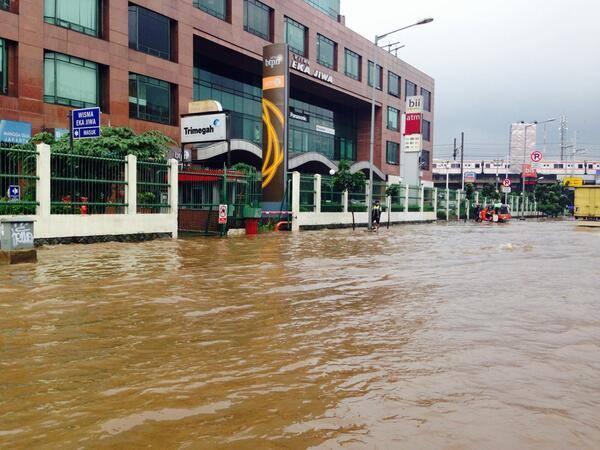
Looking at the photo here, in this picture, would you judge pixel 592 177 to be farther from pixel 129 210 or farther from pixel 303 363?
pixel 303 363

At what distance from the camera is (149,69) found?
3095cm

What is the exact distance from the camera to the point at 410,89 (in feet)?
211

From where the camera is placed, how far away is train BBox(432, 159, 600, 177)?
107438mm

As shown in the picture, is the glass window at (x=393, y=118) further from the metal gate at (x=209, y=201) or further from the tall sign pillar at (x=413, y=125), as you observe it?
the metal gate at (x=209, y=201)

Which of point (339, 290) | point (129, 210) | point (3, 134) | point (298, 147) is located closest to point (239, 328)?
point (339, 290)

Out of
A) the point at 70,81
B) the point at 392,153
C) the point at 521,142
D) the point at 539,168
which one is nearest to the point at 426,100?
the point at 392,153

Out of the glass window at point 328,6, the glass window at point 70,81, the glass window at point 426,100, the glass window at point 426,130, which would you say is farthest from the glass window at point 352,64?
the glass window at point 70,81

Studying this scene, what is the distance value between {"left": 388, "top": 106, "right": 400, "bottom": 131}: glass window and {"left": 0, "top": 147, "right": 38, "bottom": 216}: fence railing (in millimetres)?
46712

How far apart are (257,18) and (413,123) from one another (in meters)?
19.8

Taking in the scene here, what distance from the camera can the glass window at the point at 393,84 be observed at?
2343 inches

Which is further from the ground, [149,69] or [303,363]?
[149,69]

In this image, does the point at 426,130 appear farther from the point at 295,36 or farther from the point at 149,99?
the point at 149,99

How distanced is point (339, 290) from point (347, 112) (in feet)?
164

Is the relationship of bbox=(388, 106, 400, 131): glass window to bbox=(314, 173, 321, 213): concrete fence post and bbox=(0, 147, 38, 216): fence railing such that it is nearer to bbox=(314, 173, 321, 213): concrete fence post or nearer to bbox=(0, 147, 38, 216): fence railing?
bbox=(314, 173, 321, 213): concrete fence post
